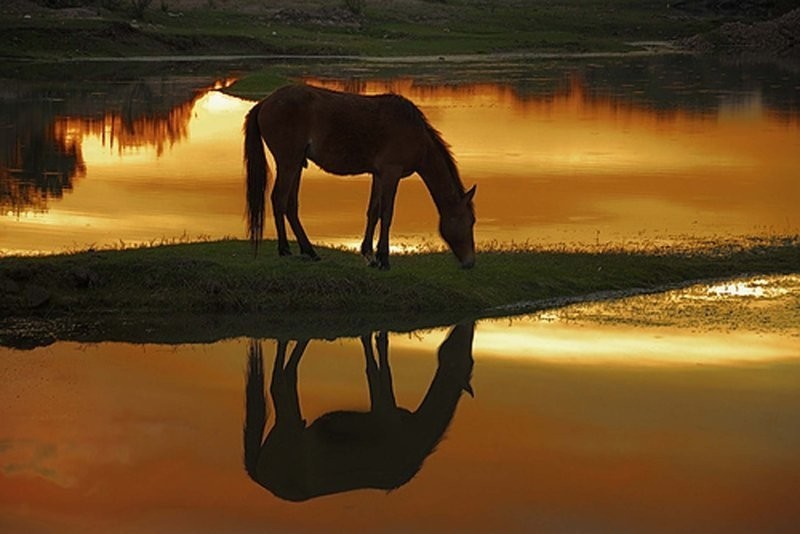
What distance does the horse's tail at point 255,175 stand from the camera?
49.0ft

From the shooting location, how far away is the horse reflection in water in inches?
379

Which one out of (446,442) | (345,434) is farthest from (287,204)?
(446,442)

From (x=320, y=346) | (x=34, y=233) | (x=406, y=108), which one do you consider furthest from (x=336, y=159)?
(x=34, y=233)

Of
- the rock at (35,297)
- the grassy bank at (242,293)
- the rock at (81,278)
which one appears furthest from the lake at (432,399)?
the rock at (81,278)

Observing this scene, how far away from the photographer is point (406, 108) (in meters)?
14.9

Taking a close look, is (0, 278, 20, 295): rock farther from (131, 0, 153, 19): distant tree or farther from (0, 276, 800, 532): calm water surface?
(131, 0, 153, 19): distant tree

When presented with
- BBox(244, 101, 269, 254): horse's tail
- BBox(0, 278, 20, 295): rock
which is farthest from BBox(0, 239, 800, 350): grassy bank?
BBox(244, 101, 269, 254): horse's tail

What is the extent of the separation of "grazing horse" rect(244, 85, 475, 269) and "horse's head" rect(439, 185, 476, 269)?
0.11ft

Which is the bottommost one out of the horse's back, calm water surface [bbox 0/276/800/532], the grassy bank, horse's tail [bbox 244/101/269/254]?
the grassy bank

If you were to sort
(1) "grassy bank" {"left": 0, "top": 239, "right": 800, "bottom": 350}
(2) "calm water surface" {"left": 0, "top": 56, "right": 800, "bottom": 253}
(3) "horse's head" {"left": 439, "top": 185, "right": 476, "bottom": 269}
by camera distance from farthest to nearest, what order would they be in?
1. (2) "calm water surface" {"left": 0, "top": 56, "right": 800, "bottom": 253}
2. (3) "horse's head" {"left": 439, "top": 185, "right": 476, "bottom": 269}
3. (1) "grassy bank" {"left": 0, "top": 239, "right": 800, "bottom": 350}

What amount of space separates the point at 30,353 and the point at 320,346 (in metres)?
2.60

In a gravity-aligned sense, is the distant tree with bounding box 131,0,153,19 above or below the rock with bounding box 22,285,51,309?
below

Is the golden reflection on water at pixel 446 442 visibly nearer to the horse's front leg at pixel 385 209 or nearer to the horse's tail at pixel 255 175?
the horse's front leg at pixel 385 209

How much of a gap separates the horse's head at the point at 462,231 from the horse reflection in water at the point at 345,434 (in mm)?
2261
